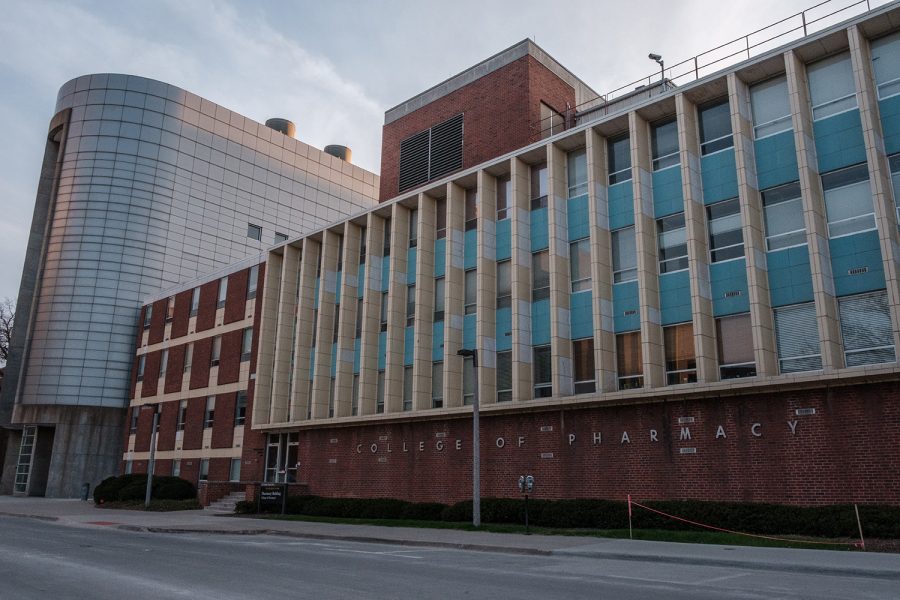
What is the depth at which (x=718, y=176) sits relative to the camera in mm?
23719

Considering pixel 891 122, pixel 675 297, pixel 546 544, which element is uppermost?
pixel 891 122

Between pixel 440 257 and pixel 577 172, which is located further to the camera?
pixel 440 257

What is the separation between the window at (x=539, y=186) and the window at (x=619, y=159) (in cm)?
291

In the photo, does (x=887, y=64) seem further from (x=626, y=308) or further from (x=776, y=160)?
(x=626, y=308)

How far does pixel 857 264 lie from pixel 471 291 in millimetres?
14723

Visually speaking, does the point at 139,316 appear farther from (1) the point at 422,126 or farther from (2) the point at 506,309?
(2) the point at 506,309

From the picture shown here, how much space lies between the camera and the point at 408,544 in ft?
64.1

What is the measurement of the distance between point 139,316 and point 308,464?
27644 mm

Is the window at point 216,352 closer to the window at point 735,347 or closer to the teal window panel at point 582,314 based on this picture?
the teal window panel at point 582,314

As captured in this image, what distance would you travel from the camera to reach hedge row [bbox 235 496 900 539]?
17.2 metres

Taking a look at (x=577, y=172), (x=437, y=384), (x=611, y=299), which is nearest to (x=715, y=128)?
(x=577, y=172)

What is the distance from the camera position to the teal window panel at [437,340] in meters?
31.0

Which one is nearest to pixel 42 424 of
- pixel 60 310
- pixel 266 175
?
pixel 60 310

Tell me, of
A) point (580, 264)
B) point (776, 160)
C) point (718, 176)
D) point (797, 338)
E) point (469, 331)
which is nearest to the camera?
point (797, 338)
